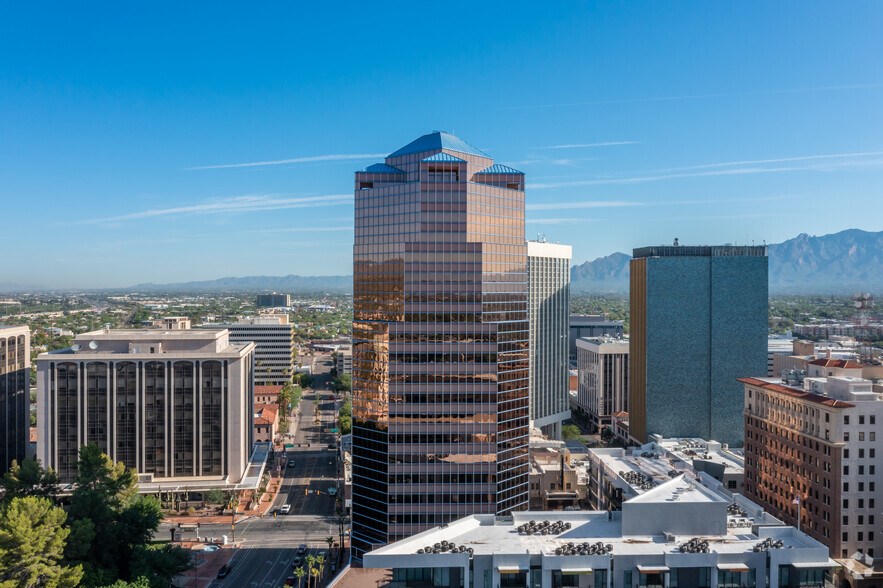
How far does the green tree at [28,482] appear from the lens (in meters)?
105

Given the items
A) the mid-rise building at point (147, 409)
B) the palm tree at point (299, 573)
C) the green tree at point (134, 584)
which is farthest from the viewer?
the mid-rise building at point (147, 409)

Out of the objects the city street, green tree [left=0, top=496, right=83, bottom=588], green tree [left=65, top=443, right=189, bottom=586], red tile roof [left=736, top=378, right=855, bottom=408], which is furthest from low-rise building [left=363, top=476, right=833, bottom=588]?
the city street

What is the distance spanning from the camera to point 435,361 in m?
99.9

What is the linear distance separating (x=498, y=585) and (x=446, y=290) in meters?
49.6

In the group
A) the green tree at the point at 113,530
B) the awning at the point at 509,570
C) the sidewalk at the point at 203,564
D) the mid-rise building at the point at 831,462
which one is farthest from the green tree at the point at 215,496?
the mid-rise building at the point at 831,462

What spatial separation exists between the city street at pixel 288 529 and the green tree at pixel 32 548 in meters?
25.1

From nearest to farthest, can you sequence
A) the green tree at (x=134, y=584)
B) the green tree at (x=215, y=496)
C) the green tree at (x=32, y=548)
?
the green tree at (x=134, y=584) → the green tree at (x=32, y=548) → the green tree at (x=215, y=496)

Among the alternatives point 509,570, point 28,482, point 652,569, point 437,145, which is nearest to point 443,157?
point 437,145

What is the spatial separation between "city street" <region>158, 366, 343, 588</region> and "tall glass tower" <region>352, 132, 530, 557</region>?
14.7m

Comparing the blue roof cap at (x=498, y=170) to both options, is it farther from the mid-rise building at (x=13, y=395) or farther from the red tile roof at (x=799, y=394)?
the mid-rise building at (x=13, y=395)

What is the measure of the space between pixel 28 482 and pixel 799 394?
424ft

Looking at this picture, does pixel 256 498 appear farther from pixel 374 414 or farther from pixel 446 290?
pixel 446 290

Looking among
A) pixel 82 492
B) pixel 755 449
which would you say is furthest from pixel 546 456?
pixel 82 492

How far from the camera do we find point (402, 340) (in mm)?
100125
